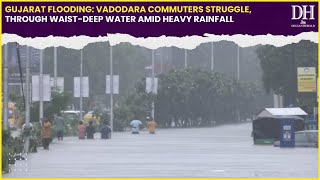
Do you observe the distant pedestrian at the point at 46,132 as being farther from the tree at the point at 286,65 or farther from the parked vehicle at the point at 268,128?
the tree at the point at 286,65

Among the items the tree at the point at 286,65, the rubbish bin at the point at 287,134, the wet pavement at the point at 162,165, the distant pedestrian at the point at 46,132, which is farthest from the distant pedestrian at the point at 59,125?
the tree at the point at 286,65

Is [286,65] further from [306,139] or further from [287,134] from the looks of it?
[287,134]

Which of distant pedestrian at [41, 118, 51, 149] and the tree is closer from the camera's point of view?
distant pedestrian at [41, 118, 51, 149]

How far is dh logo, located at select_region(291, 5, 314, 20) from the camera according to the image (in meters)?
17.0

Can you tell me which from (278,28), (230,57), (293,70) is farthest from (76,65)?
(278,28)

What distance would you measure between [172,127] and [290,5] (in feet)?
250

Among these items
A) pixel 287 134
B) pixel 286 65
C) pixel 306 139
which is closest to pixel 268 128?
pixel 306 139

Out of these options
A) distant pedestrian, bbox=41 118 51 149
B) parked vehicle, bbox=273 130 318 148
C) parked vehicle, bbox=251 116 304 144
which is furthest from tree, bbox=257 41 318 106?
distant pedestrian, bbox=41 118 51 149

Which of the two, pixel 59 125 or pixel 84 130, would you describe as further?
pixel 84 130

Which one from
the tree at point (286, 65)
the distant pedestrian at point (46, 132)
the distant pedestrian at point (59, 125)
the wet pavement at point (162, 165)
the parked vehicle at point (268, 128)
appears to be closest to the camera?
the wet pavement at point (162, 165)

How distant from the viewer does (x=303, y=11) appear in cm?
1698

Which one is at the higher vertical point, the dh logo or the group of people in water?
the dh logo

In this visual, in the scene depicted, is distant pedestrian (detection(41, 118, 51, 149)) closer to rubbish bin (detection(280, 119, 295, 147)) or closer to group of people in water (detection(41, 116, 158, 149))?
group of people in water (detection(41, 116, 158, 149))

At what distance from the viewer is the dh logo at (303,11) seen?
17.0m
